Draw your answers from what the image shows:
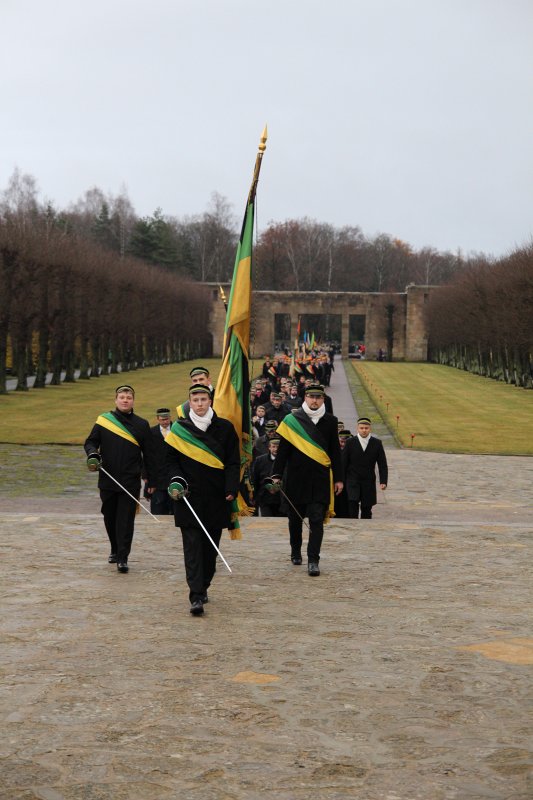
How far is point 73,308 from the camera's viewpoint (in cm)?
5897

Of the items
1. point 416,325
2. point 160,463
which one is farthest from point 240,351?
point 416,325

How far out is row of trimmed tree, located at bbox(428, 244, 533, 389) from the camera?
2299 inches

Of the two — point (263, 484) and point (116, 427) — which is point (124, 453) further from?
point (263, 484)

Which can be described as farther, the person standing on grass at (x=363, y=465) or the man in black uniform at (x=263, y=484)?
the man in black uniform at (x=263, y=484)

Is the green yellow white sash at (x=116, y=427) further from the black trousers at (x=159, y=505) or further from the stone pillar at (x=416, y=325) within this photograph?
the stone pillar at (x=416, y=325)

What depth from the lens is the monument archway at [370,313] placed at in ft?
356

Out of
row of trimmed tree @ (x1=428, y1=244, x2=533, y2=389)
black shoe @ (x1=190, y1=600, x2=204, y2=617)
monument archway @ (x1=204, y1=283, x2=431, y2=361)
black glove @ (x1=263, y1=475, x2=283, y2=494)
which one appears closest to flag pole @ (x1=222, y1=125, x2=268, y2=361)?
black glove @ (x1=263, y1=475, x2=283, y2=494)

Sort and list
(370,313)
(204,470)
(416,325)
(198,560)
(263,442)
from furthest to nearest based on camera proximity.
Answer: (370,313), (416,325), (263,442), (204,470), (198,560)

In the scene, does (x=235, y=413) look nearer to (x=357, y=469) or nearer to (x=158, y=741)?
(x=357, y=469)

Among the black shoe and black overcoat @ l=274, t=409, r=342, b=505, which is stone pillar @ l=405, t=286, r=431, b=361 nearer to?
black overcoat @ l=274, t=409, r=342, b=505

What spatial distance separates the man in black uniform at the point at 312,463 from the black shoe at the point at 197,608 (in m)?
1.99

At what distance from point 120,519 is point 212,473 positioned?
182 cm

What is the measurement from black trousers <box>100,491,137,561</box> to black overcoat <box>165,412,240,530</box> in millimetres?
1467

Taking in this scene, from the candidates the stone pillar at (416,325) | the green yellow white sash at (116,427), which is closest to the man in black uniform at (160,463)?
the green yellow white sash at (116,427)
